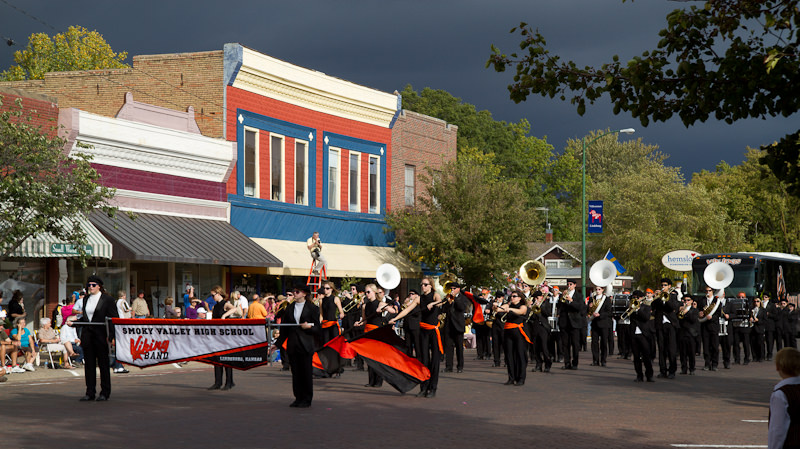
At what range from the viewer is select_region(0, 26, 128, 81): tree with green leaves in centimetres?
5553

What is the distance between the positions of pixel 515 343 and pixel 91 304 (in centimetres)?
753

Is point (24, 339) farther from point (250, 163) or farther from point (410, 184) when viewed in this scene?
point (410, 184)

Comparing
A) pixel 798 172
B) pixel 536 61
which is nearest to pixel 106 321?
pixel 536 61

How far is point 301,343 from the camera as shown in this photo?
14.1 meters

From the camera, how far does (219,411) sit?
13.6 m

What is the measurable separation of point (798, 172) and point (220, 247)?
76.8ft

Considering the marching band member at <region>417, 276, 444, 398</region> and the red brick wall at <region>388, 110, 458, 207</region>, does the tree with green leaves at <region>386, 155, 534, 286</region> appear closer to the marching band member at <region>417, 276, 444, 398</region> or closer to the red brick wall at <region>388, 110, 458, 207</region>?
the red brick wall at <region>388, 110, 458, 207</region>

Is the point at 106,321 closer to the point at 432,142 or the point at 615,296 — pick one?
the point at 615,296

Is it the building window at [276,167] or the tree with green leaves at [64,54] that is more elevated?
the tree with green leaves at [64,54]

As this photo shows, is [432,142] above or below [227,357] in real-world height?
above

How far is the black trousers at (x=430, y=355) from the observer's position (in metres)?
15.9

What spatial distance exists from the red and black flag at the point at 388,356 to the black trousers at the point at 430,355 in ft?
0.77

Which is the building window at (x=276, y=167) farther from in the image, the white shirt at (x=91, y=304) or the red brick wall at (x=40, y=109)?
the white shirt at (x=91, y=304)

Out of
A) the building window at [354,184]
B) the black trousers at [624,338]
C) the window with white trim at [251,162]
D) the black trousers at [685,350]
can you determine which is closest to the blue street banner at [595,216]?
the building window at [354,184]
